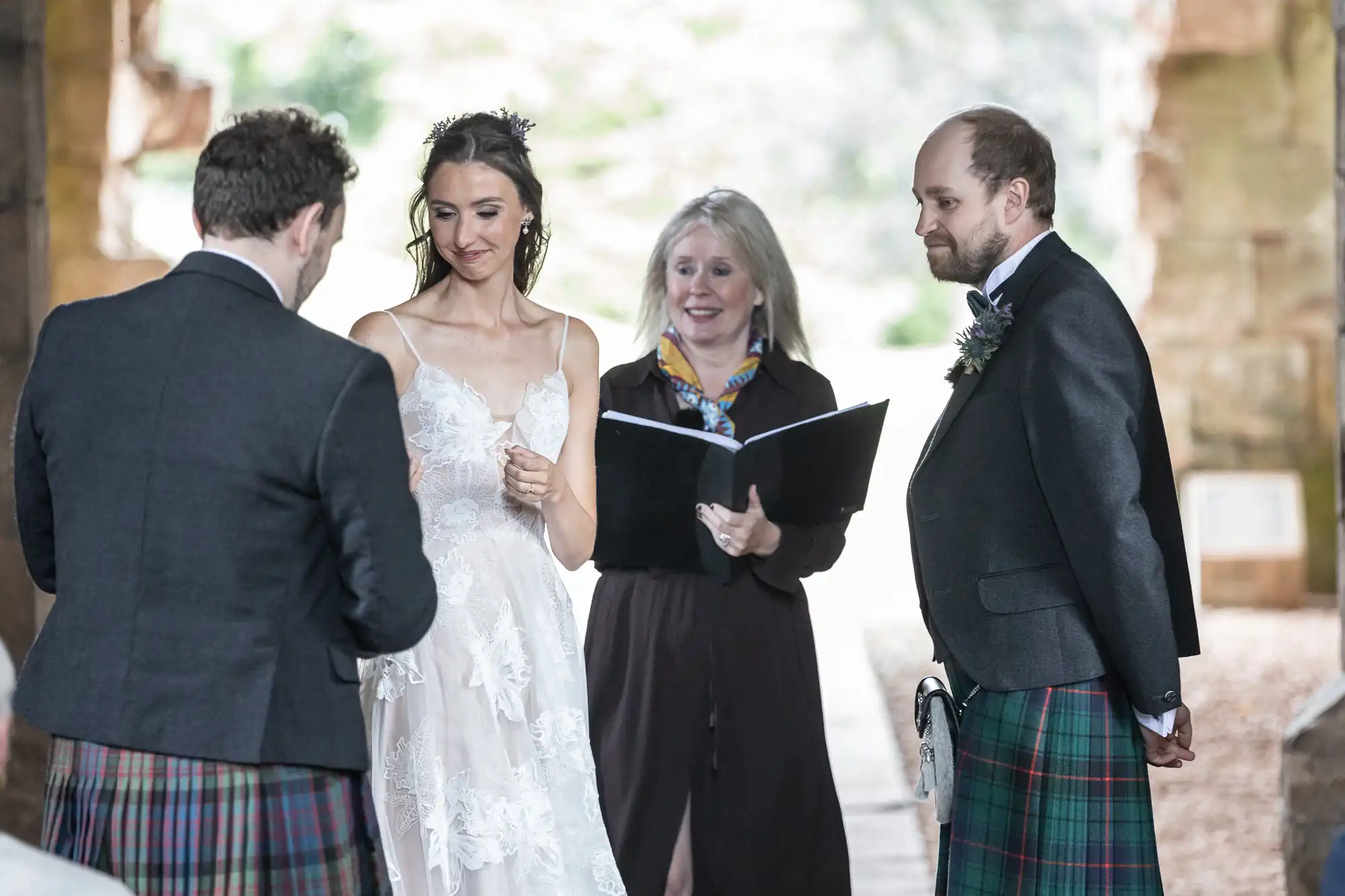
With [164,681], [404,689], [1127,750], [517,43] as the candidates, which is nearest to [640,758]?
[404,689]

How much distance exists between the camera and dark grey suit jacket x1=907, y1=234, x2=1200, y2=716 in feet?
8.71

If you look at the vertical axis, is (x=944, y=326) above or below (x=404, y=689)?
above

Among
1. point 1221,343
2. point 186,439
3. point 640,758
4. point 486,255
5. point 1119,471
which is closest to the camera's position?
point 186,439

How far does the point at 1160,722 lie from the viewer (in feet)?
8.84

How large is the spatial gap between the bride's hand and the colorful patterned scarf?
82 cm


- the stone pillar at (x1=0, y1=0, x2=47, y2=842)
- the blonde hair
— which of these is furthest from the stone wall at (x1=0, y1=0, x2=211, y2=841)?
the blonde hair

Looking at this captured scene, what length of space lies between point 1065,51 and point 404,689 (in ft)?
59.6

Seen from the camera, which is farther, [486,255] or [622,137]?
[622,137]

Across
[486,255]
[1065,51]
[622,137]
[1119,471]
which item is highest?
[1065,51]

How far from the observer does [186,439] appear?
82.3 inches

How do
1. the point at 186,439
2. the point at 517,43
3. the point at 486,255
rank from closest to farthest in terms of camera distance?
1. the point at 186,439
2. the point at 486,255
3. the point at 517,43

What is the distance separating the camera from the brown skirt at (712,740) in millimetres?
3486

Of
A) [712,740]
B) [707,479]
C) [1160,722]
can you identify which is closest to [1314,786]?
[1160,722]

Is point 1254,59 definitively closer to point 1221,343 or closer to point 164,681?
point 1221,343
